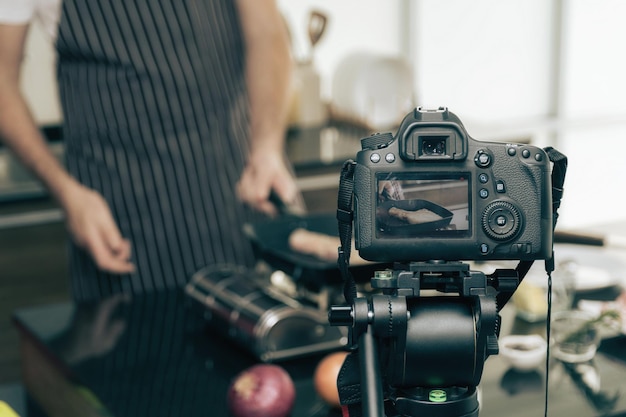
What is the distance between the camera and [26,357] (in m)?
1.65

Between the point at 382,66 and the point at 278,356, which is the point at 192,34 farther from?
the point at 382,66

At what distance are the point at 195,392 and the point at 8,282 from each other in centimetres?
137

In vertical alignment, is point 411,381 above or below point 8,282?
above

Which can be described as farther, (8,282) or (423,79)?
(423,79)

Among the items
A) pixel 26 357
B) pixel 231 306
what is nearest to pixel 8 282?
pixel 26 357

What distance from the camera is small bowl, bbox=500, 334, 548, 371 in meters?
→ 1.29

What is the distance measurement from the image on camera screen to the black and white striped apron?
1261 millimetres

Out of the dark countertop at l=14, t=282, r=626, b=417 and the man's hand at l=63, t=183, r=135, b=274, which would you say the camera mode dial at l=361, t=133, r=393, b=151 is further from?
the man's hand at l=63, t=183, r=135, b=274

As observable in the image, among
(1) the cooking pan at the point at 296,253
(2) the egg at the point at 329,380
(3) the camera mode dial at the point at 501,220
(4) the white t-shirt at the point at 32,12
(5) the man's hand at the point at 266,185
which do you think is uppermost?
(4) the white t-shirt at the point at 32,12

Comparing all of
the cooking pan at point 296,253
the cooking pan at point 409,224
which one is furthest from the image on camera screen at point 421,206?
the cooking pan at point 296,253

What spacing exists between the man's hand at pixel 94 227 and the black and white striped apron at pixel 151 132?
0.11 metres

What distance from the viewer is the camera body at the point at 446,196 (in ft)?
2.61

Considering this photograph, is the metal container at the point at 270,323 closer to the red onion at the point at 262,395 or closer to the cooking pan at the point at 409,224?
the red onion at the point at 262,395

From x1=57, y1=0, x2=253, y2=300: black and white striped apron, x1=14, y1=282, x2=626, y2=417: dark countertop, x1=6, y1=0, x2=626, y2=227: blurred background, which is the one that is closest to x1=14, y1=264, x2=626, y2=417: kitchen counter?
x1=14, y1=282, x2=626, y2=417: dark countertop
